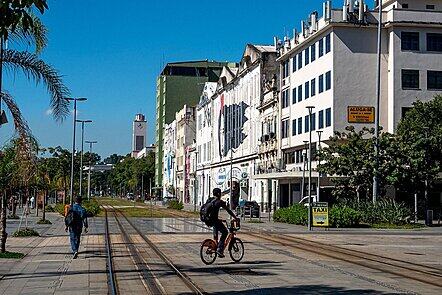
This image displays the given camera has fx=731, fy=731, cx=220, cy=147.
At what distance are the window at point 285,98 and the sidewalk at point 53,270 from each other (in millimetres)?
44438

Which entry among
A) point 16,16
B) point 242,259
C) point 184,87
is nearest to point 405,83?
point 242,259

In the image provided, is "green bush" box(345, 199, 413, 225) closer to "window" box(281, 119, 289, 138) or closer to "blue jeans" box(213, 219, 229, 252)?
"window" box(281, 119, 289, 138)

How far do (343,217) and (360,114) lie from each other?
1794 centimetres

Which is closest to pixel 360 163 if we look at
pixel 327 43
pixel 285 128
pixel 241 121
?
pixel 327 43

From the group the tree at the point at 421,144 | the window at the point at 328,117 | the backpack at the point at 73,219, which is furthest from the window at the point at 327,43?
the backpack at the point at 73,219

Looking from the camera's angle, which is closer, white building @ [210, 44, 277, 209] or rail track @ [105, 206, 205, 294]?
rail track @ [105, 206, 205, 294]

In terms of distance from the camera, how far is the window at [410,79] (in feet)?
194

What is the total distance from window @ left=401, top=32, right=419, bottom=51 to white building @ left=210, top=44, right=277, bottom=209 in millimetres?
20937

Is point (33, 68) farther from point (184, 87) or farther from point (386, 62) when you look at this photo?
point (184, 87)

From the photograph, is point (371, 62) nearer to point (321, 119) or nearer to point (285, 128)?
point (321, 119)

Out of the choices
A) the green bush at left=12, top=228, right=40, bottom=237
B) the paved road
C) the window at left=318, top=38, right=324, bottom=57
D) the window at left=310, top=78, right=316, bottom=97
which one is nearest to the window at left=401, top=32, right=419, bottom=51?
the window at left=318, top=38, right=324, bottom=57

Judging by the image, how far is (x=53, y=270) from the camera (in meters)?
18.2

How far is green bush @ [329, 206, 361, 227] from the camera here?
141 feet

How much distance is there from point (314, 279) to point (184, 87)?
137939 mm
